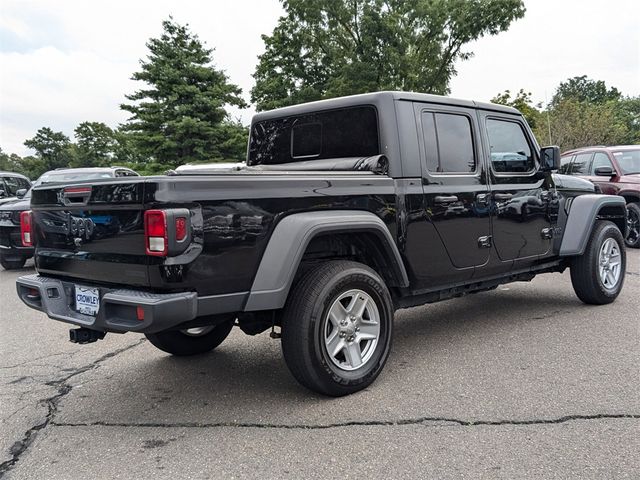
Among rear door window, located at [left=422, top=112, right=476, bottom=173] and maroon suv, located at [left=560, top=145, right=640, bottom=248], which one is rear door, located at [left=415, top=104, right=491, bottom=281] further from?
maroon suv, located at [left=560, top=145, right=640, bottom=248]

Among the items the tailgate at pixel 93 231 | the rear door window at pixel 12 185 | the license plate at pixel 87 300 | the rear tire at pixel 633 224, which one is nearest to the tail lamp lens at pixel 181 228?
the tailgate at pixel 93 231

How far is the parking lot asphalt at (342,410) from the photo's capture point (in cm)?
266

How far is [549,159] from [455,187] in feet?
4.80

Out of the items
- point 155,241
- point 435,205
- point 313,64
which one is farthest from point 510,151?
point 313,64

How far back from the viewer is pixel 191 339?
14.4ft

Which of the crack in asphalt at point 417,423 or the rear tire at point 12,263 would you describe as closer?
the crack in asphalt at point 417,423

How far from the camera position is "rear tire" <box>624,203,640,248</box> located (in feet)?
31.7

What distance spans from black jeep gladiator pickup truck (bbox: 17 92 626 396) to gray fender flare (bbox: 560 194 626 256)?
213 mm

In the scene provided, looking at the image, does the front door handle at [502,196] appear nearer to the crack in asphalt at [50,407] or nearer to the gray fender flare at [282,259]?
the gray fender flare at [282,259]

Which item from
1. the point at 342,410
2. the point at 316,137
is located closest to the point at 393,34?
the point at 316,137

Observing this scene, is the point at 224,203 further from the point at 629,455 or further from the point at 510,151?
the point at 510,151

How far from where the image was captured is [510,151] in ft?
16.3

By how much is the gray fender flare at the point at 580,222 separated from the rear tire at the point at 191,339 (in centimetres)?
341

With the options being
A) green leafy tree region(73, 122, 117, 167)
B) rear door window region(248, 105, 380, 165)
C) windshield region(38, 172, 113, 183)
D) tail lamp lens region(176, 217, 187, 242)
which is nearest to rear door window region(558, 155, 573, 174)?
rear door window region(248, 105, 380, 165)
